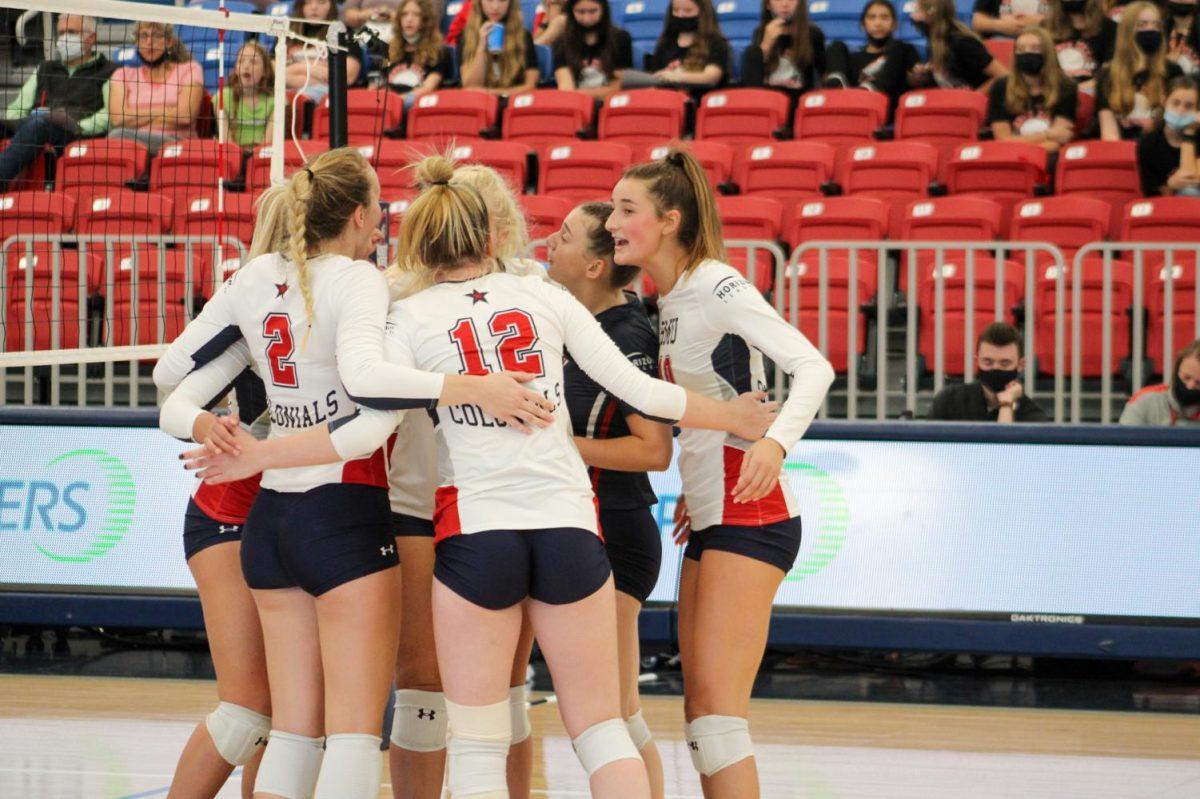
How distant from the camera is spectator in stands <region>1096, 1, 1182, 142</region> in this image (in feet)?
34.4

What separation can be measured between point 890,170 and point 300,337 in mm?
7462

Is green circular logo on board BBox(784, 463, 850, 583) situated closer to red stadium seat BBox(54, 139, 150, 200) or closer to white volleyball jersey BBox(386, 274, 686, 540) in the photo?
white volleyball jersey BBox(386, 274, 686, 540)

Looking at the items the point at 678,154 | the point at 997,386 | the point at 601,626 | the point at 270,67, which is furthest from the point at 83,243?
the point at 601,626

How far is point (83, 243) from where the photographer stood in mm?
A: 8719

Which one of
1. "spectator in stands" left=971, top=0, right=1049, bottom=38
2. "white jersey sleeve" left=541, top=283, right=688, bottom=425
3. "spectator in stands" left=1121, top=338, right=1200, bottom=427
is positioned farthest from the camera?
"spectator in stands" left=971, top=0, right=1049, bottom=38

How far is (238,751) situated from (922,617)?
3.73m

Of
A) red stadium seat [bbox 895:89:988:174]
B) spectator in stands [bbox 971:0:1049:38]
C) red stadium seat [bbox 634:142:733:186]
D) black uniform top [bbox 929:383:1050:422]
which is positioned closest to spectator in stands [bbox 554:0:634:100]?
red stadium seat [bbox 634:142:733:186]

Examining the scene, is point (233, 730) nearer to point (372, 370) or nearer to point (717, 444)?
point (372, 370)

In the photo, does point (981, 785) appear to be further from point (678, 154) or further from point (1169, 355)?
point (1169, 355)

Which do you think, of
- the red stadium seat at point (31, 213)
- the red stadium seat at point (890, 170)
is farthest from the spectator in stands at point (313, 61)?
the red stadium seat at point (890, 170)

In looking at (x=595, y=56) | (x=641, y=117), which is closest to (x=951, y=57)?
(x=641, y=117)

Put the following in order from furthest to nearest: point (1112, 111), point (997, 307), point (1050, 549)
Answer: point (1112, 111) < point (997, 307) < point (1050, 549)

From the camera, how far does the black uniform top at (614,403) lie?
399 centimetres

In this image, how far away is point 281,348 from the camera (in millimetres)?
3631
